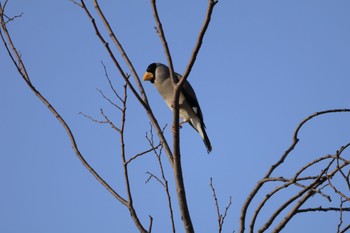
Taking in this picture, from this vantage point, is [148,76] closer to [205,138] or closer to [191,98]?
[191,98]

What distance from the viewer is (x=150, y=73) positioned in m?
8.29

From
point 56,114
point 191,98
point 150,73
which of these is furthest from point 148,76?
point 56,114

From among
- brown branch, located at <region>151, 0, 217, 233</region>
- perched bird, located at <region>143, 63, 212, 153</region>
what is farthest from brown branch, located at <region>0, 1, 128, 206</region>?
perched bird, located at <region>143, 63, 212, 153</region>

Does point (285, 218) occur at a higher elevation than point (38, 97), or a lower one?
lower

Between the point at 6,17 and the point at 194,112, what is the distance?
395 cm

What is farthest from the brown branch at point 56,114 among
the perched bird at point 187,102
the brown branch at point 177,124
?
the perched bird at point 187,102

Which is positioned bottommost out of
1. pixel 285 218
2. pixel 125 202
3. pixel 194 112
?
pixel 285 218

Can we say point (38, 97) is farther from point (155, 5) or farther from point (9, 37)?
point (155, 5)

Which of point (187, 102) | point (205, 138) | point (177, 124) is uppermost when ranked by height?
point (187, 102)

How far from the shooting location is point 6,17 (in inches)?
148

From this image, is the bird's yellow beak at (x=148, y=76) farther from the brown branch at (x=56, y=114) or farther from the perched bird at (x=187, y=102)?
the brown branch at (x=56, y=114)

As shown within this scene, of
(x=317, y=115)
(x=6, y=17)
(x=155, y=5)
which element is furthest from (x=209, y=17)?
(x=6, y=17)

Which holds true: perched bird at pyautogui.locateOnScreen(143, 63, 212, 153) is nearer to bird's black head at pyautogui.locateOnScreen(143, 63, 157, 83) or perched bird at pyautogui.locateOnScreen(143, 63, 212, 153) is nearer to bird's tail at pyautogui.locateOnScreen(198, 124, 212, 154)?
bird's tail at pyautogui.locateOnScreen(198, 124, 212, 154)

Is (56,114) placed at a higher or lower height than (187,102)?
lower
